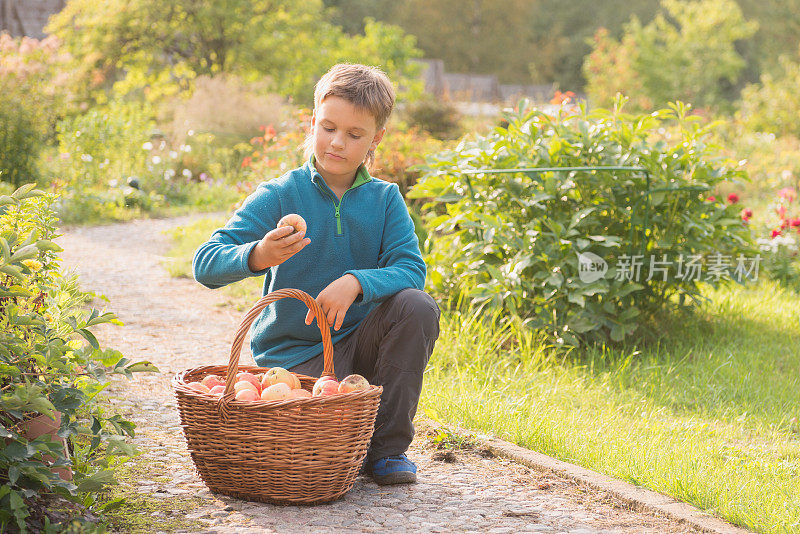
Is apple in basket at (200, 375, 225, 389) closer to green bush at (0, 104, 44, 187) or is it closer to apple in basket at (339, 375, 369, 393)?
apple in basket at (339, 375, 369, 393)

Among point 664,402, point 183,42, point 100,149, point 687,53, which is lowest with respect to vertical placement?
point 664,402

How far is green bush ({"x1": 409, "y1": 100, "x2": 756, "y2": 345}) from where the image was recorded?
13.4ft

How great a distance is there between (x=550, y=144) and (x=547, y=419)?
1658 millimetres

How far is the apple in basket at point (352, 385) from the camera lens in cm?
227

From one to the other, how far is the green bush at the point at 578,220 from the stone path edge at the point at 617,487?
1.17m

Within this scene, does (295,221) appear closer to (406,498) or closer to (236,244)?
(236,244)

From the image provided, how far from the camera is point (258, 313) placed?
2205mm

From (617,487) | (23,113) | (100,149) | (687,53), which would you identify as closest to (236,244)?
(617,487)

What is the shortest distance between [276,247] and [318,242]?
1.50 ft

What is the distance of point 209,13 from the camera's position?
14.3m

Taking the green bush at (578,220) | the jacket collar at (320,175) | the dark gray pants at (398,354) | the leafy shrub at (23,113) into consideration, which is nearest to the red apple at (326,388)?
the dark gray pants at (398,354)

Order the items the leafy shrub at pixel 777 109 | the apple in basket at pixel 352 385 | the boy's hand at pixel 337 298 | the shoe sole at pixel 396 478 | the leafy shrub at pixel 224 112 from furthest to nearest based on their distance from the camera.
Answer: the leafy shrub at pixel 777 109 → the leafy shrub at pixel 224 112 → the shoe sole at pixel 396 478 → the boy's hand at pixel 337 298 → the apple in basket at pixel 352 385

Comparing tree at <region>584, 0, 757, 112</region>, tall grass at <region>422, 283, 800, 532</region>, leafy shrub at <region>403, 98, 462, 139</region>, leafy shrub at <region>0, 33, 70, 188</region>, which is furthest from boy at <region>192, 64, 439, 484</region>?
tree at <region>584, 0, 757, 112</region>

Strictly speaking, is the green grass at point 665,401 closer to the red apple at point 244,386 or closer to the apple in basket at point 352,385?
the apple in basket at point 352,385
